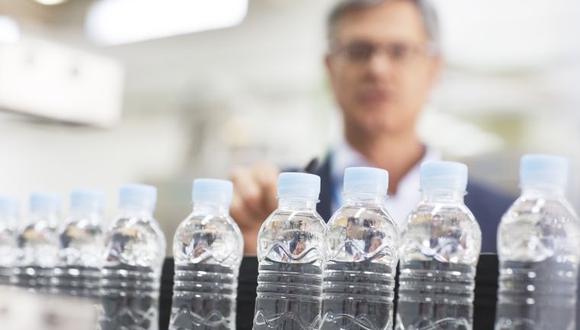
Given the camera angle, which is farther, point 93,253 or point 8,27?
point 8,27

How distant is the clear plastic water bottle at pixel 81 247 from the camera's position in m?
1.86

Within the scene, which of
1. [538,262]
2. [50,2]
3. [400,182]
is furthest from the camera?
[50,2]

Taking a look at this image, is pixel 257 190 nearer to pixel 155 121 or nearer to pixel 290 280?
pixel 290 280

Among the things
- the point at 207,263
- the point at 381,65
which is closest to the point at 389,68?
the point at 381,65

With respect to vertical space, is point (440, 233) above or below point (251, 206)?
below

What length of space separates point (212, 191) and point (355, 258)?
284mm

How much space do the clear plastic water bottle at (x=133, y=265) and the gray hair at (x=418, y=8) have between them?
5.67ft

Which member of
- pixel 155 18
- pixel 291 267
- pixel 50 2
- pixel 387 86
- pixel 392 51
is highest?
pixel 50 2

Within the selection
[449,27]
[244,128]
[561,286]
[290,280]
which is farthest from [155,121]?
[561,286]

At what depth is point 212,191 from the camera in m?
1.48

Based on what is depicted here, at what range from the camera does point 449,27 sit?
123 inches

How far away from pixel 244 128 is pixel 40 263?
171cm

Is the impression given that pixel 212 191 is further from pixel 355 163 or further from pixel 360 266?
pixel 355 163

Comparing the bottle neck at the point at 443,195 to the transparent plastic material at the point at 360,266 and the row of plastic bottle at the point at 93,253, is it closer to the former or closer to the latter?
the transparent plastic material at the point at 360,266
